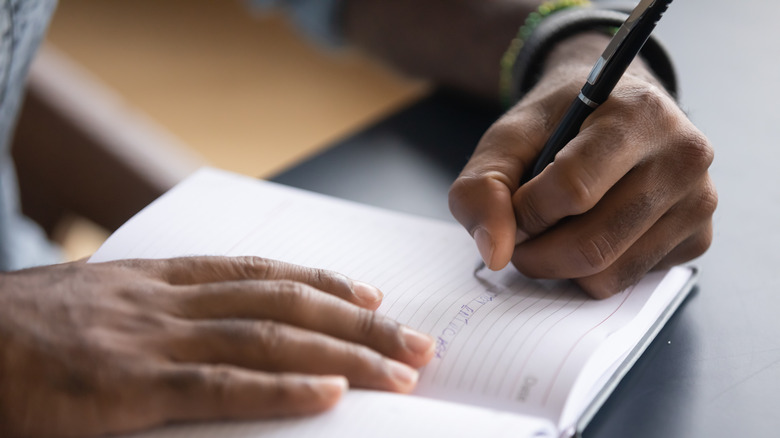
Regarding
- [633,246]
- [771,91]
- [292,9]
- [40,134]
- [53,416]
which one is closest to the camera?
[53,416]

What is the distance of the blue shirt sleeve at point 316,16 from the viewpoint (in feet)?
3.37

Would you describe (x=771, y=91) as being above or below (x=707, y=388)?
above

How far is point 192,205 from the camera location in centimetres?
61

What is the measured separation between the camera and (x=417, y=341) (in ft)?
1.53

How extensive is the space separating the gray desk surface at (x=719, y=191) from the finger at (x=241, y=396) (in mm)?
175

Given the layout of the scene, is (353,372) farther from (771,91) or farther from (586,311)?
(771,91)

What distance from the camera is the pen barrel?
54 cm

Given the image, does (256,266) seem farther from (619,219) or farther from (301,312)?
(619,219)

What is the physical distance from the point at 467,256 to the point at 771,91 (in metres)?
0.47

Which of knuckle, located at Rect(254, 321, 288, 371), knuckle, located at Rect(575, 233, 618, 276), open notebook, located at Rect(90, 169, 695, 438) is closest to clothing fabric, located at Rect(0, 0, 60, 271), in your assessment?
open notebook, located at Rect(90, 169, 695, 438)

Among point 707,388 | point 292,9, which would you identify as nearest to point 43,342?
point 707,388

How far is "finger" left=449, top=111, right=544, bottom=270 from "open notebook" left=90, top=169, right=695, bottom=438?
0.04 m

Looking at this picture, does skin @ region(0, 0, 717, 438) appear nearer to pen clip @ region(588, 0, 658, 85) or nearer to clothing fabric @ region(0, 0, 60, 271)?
pen clip @ region(588, 0, 658, 85)

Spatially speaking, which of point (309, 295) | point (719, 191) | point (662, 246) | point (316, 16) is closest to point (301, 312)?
point (309, 295)
